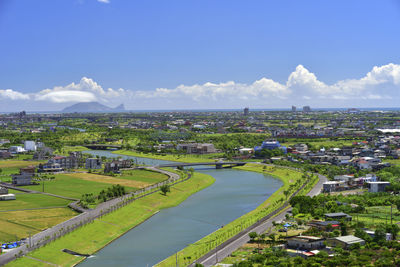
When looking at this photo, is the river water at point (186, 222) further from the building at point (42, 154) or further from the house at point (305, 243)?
the building at point (42, 154)

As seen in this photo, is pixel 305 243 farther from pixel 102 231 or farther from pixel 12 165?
pixel 12 165

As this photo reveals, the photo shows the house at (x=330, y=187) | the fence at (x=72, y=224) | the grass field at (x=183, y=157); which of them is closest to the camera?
the fence at (x=72, y=224)

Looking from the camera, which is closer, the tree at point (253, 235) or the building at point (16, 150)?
the tree at point (253, 235)

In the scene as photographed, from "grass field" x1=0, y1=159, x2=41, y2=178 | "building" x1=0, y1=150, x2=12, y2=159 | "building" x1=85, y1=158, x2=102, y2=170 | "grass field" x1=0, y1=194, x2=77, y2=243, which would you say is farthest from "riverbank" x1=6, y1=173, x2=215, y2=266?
"building" x1=0, y1=150, x2=12, y2=159

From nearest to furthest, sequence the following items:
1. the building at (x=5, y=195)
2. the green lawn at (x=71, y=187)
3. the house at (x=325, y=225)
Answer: the house at (x=325, y=225), the building at (x=5, y=195), the green lawn at (x=71, y=187)

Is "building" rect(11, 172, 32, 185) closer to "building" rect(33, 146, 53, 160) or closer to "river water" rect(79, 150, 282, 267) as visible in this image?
"river water" rect(79, 150, 282, 267)

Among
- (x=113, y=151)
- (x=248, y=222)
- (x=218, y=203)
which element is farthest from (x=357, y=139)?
(x=248, y=222)

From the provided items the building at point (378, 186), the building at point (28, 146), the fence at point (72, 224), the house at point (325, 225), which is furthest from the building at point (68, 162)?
the building at point (378, 186)
